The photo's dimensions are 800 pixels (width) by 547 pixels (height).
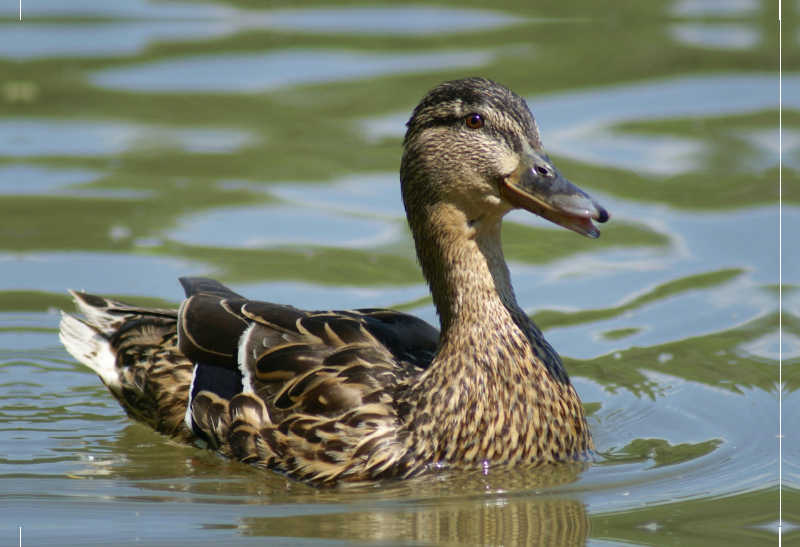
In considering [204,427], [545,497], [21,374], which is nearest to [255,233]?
[21,374]

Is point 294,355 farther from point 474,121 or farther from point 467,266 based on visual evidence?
point 474,121

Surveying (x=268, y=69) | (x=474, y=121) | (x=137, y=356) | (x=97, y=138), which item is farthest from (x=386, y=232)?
(x=268, y=69)

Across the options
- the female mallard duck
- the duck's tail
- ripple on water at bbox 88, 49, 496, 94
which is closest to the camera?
the female mallard duck

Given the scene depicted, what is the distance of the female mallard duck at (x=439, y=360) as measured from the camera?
598 centimetres

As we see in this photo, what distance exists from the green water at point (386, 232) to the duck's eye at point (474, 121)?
179 cm

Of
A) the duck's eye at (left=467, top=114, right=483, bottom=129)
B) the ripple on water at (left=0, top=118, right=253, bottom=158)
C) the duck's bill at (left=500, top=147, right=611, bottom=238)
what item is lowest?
the duck's bill at (left=500, top=147, right=611, bottom=238)

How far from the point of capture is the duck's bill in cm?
570

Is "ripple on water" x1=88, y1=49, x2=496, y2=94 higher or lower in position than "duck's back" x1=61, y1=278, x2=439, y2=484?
higher

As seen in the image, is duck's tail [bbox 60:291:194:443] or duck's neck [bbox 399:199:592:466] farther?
duck's tail [bbox 60:291:194:443]

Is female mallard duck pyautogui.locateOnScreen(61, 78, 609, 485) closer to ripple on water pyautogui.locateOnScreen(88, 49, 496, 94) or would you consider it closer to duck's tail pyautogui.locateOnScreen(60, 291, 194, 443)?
duck's tail pyautogui.locateOnScreen(60, 291, 194, 443)

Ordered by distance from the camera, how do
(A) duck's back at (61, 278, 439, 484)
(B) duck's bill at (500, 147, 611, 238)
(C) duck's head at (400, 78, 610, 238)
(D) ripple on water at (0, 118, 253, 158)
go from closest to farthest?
(B) duck's bill at (500, 147, 611, 238) → (C) duck's head at (400, 78, 610, 238) → (A) duck's back at (61, 278, 439, 484) → (D) ripple on water at (0, 118, 253, 158)

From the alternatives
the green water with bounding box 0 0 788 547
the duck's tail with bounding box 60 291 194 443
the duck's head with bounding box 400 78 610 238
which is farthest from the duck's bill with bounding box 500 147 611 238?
the duck's tail with bounding box 60 291 194 443

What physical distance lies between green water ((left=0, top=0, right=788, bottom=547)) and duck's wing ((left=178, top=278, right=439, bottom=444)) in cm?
44

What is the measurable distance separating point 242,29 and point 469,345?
365 inches
